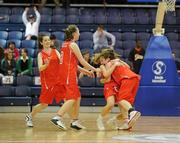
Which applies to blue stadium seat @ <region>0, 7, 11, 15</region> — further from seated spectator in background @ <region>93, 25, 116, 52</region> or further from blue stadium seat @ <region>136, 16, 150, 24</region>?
blue stadium seat @ <region>136, 16, 150, 24</region>

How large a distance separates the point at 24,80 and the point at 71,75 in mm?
5849

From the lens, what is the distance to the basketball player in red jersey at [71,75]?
8.06 metres

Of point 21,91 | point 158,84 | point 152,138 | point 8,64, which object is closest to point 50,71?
point 152,138

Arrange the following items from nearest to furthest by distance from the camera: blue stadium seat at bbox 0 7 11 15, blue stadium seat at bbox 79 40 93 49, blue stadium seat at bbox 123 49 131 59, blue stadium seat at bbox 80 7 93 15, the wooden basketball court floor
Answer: the wooden basketball court floor → blue stadium seat at bbox 123 49 131 59 → blue stadium seat at bbox 79 40 93 49 → blue stadium seat at bbox 0 7 11 15 → blue stadium seat at bbox 80 7 93 15

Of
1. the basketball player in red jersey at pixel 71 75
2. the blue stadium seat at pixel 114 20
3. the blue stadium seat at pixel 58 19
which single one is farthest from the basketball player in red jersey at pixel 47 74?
the blue stadium seat at pixel 114 20

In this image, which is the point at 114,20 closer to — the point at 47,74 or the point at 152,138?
the point at 47,74

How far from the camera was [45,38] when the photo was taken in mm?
8602

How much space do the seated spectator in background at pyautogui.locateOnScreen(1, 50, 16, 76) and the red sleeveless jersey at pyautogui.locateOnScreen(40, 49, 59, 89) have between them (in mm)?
5241

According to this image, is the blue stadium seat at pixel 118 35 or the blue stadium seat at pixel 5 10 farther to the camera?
the blue stadium seat at pixel 5 10

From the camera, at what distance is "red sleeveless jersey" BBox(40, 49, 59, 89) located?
8.65 meters

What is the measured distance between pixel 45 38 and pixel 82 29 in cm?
855

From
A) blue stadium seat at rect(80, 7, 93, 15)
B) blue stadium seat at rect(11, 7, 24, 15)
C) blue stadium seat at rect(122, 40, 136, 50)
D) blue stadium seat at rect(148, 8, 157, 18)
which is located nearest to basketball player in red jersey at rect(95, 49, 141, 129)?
blue stadium seat at rect(122, 40, 136, 50)

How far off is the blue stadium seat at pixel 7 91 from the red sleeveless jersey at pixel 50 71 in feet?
16.3

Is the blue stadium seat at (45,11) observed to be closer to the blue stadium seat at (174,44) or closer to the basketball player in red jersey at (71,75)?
the blue stadium seat at (174,44)
